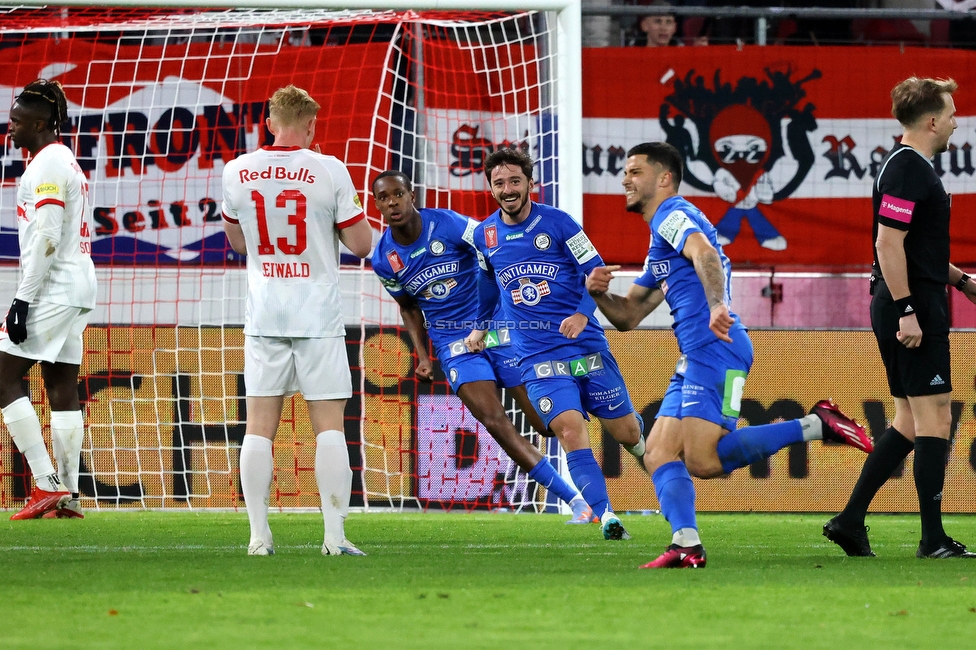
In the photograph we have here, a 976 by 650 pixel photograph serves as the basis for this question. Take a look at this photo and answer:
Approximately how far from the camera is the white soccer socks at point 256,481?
5.60 meters

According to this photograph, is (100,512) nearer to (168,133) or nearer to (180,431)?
(180,431)

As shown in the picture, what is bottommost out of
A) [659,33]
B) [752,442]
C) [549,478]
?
[549,478]

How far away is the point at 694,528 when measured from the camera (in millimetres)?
5055

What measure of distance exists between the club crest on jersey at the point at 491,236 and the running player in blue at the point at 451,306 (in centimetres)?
34

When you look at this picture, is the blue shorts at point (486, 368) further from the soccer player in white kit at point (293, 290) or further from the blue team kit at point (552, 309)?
the soccer player in white kit at point (293, 290)

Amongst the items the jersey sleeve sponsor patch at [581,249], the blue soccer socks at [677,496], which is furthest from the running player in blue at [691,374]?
the jersey sleeve sponsor patch at [581,249]

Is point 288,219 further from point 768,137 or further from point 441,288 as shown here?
point 768,137

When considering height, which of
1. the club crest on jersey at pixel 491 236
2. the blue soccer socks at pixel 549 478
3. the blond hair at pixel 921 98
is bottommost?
the blue soccer socks at pixel 549 478

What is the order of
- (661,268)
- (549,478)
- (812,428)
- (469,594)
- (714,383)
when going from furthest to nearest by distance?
(549,478)
(661,268)
(812,428)
(714,383)
(469,594)

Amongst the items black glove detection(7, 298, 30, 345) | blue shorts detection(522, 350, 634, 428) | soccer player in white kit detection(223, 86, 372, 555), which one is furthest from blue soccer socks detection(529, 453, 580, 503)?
black glove detection(7, 298, 30, 345)

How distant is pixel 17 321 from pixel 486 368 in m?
2.62

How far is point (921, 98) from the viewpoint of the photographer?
5.62 m

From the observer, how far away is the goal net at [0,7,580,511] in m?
9.28

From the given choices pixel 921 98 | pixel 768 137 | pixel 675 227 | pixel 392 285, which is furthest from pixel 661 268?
pixel 768 137
